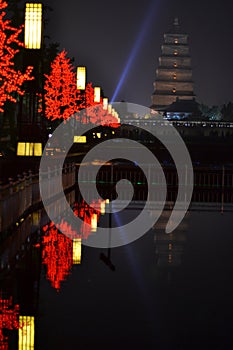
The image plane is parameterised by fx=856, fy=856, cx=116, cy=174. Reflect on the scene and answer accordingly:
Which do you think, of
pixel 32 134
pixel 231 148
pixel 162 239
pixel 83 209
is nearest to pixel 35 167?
pixel 32 134

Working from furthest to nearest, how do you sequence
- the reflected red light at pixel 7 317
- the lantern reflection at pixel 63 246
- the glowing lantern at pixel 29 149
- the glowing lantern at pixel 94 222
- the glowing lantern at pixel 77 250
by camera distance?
the glowing lantern at pixel 29 149 → the glowing lantern at pixel 94 222 → the glowing lantern at pixel 77 250 → the lantern reflection at pixel 63 246 → the reflected red light at pixel 7 317

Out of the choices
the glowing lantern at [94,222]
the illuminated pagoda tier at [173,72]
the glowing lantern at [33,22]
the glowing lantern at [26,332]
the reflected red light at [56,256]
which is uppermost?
the illuminated pagoda tier at [173,72]

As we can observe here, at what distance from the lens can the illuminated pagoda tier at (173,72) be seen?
176250 millimetres

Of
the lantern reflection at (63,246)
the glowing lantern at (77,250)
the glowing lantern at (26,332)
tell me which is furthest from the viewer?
the glowing lantern at (77,250)

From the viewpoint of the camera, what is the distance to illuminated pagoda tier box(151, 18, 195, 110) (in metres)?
176

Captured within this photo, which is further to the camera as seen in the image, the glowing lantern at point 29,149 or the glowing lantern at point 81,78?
the glowing lantern at point 81,78

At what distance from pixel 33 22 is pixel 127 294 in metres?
16.7

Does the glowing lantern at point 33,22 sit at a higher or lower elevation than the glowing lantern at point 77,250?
higher

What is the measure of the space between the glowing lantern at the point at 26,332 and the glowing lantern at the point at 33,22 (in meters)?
18.2

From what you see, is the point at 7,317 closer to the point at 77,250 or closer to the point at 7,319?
the point at 7,319

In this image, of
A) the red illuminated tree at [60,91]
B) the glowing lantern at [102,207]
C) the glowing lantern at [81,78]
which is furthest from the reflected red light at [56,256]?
the red illuminated tree at [60,91]

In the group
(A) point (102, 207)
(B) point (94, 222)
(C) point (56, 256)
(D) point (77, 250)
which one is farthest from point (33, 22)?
(C) point (56, 256)

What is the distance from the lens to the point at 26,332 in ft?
31.6

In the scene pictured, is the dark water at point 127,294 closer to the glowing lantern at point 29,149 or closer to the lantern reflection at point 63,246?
the lantern reflection at point 63,246
